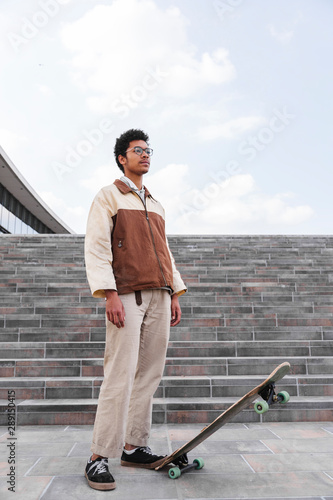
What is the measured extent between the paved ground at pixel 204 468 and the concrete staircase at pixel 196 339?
1.07ft

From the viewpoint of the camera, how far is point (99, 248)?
222 centimetres

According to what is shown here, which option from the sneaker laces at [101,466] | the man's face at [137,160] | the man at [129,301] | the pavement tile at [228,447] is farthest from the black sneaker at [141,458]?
the man's face at [137,160]

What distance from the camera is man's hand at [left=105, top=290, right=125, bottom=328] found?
6.90ft

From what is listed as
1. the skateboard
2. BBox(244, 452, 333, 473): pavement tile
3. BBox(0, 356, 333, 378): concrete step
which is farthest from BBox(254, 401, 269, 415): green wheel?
BBox(0, 356, 333, 378): concrete step

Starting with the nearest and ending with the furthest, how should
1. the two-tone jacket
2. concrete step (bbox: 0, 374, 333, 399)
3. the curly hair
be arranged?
1. the two-tone jacket
2. the curly hair
3. concrete step (bbox: 0, 374, 333, 399)

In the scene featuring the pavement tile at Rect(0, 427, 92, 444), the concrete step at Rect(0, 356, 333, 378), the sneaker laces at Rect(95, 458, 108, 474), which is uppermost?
the concrete step at Rect(0, 356, 333, 378)

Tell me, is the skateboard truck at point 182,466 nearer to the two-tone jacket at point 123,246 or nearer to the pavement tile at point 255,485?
the pavement tile at point 255,485

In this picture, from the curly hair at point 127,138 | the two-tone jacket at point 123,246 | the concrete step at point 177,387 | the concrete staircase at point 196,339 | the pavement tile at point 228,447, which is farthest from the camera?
the concrete step at point 177,387

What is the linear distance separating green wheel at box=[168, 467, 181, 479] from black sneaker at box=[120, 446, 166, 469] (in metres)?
0.14

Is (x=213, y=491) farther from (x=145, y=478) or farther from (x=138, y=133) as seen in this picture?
(x=138, y=133)

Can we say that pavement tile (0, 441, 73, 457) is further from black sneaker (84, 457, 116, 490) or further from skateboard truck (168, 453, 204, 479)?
skateboard truck (168, 453, 204, 479)

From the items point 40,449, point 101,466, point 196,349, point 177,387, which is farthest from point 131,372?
point 196,349

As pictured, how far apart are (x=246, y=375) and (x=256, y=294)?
2.58m

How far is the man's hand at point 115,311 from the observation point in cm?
210
